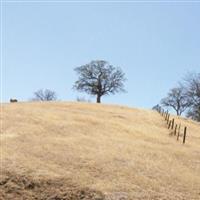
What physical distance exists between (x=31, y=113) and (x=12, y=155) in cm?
1534

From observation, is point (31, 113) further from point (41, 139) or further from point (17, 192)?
point (17, 192)

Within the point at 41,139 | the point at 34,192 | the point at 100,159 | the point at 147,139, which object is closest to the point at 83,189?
the point at 34,192

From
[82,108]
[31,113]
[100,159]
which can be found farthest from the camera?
[82,108]

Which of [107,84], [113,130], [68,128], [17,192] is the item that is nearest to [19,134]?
[68,128]

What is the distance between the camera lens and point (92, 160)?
24984mm

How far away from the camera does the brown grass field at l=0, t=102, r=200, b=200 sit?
67.3 feet

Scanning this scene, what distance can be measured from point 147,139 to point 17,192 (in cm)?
1406

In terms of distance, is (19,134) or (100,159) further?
(19,134)

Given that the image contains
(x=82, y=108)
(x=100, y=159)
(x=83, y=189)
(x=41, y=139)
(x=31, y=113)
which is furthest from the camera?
(x=82, y=108)

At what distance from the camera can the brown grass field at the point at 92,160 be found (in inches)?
807

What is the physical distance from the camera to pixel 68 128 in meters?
34.7

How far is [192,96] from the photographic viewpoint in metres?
81.9

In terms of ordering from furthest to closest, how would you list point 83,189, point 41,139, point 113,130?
point 113,130, point 41,139, point 83,189

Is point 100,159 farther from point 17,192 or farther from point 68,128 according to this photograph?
point 68,128
